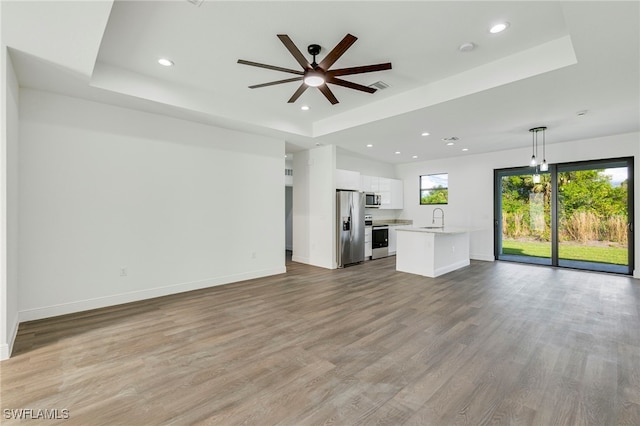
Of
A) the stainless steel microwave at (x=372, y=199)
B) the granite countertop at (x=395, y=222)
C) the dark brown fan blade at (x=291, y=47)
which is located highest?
the dark brown fan blade at (x=291, y=47)

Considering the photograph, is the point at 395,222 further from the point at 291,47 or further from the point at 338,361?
the point at 291,47

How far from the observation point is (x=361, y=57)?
3297mm

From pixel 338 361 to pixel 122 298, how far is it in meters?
3.31

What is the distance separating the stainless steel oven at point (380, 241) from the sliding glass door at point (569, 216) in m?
2.76

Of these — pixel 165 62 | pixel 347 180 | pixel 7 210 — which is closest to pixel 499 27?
pixel 165 62

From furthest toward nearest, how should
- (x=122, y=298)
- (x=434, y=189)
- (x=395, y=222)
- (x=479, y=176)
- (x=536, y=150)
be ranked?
(x=395, y=222)
(x=434, y=189)
(x=479, y=176)
(x=536, y=150)
(x=122, y=298)

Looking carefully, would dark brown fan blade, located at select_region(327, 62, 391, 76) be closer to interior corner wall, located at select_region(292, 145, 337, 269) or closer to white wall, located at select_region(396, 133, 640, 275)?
interior corner wall, located at select_region(292, 145, 337, 269)

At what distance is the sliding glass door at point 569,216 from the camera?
19.2ft

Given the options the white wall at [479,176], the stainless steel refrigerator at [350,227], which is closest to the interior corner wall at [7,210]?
the stainless steel refrigerator at [350,227]

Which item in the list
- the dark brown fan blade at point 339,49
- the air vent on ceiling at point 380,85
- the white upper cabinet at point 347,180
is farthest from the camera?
the white upper cabinet at point 347,180

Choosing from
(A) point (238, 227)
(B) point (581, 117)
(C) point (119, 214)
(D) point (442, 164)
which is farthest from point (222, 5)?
(D) point (442, 164)

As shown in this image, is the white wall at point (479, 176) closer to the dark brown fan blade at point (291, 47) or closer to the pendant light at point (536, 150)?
the pendant light at point (536, 150)

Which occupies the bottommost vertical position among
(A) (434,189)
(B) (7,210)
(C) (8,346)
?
(C) (8,346)

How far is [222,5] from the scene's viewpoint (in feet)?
8.10
